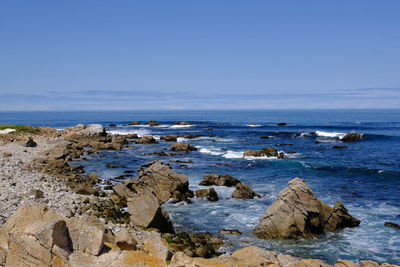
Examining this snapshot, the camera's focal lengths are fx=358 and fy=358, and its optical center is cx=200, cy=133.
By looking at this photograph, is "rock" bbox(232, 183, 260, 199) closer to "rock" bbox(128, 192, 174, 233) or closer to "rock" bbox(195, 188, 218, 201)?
"rock" bbox(195, 188, 218, 201)

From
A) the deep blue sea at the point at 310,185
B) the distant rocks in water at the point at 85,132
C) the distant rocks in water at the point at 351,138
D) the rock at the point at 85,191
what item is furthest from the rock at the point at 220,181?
the distant rocks in water at the point at 351,138

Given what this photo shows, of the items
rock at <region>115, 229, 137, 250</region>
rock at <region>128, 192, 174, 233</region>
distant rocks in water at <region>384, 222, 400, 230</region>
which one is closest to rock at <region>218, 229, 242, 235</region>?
rock at <region>128, 192, 174, 233</region>

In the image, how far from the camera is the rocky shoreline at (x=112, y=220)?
10.5 meters

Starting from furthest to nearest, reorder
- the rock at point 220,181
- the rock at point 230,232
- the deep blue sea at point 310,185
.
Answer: the rock at point 220,181, the rock at point 230,232, the deep blue sea at point 310,185

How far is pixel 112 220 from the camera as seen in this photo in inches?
Answer: 847

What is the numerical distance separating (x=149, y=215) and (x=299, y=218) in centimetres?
878

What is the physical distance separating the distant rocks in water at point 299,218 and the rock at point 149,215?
17.6 feet

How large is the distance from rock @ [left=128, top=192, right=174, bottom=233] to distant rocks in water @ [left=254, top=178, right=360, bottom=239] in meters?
5.37

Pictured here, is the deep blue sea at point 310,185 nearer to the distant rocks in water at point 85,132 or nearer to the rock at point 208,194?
the rock at point 208,194

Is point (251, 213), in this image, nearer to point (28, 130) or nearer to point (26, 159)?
point (26, 159)

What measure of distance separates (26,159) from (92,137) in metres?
30.4

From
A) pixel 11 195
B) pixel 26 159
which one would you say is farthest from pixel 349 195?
pixel 26 159

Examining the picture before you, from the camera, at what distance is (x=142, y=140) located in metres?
71.7

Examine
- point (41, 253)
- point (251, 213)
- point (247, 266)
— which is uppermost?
point (41, 253)
